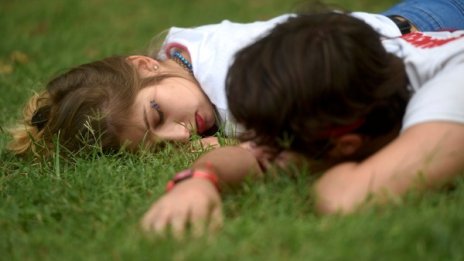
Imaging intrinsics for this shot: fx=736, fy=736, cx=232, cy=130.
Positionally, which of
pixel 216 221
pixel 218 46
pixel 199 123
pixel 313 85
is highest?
pixel 313 85

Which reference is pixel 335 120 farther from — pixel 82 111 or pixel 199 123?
pixel 82 111

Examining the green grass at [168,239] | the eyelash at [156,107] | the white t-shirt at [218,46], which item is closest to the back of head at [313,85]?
the green grass at [168,239]

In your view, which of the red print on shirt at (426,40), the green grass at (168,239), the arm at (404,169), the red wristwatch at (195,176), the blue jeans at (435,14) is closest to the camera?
the green grass at (168,239)

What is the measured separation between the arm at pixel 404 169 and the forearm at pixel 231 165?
29 cm

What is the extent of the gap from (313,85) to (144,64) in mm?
1577

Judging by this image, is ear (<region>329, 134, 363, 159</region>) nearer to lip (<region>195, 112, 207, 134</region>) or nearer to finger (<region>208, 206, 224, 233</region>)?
finger (<region>208, 206, 224, 233</region>)

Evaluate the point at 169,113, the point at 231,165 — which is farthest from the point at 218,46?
the point at 231,165

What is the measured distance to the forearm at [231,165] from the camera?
2265 mm

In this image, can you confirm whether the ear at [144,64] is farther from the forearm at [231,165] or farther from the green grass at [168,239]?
the forearm at [231,165]

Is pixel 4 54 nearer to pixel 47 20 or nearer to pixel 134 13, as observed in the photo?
pixel 47 20

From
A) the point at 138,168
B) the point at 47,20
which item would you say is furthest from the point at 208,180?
the point at 47,20

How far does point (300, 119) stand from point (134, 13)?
219 inches

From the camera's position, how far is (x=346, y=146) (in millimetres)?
2219

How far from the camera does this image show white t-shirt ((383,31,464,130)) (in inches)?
83.3
